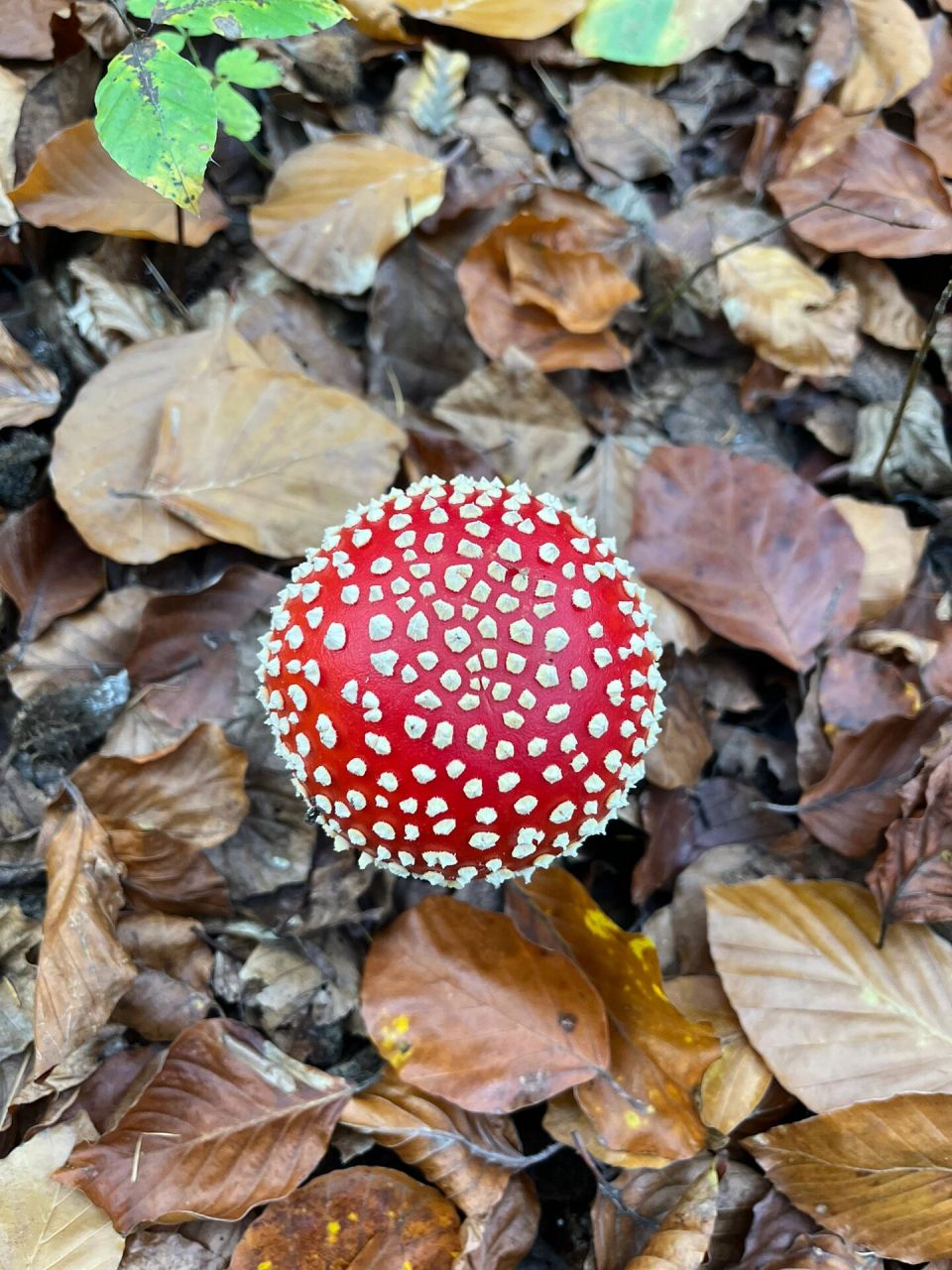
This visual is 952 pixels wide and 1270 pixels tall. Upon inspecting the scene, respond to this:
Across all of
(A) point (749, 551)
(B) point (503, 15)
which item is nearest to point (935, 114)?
(B) point (503, 15)

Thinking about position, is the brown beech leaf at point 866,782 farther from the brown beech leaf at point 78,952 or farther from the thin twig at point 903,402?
the brown beech leaf at point 78,952

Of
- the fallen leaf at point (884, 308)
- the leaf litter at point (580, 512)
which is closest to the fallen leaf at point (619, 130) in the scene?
the leaf litter at point (580, 512)

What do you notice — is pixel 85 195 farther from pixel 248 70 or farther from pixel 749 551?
pixel 749 551

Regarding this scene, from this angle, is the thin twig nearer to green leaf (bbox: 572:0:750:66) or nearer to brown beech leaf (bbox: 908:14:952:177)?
brown beech leaf (bbox: 908:14:952:177)

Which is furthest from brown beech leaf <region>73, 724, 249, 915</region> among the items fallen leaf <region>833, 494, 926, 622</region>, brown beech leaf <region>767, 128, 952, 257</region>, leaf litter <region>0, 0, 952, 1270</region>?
brown beech leaf <region>767, 128, 952, 257</region>

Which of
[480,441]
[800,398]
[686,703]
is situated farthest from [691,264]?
[686,703]

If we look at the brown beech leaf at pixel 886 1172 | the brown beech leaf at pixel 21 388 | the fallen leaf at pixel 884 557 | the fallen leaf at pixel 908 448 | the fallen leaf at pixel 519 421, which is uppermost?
the brown beech leaf at pixel 21 388
